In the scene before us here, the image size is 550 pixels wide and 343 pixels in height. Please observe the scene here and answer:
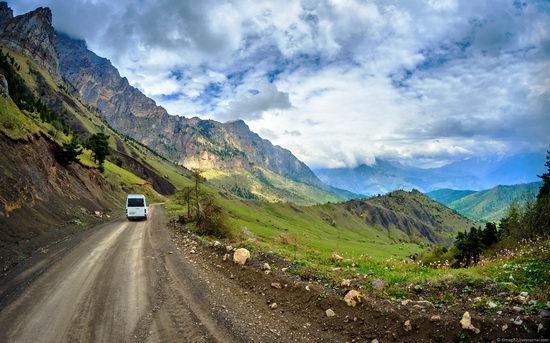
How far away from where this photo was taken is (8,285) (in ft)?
51.2

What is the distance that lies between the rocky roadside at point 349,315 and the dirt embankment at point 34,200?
14488 millimetres

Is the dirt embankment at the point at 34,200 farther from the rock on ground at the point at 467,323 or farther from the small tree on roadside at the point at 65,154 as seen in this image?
the rock on ground at the point at 467,323

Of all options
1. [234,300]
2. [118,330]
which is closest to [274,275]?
[234,300]

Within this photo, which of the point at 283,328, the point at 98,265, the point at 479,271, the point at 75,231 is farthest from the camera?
the point at 75,231

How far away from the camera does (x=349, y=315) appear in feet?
37.6

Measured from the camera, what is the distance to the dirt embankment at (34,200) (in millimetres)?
25406

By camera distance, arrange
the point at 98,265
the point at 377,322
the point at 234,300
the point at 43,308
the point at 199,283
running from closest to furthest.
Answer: the point at 377,322 < the point at 43,308 < the point at 234,300 < the point at 199,283 < the point at 98,265

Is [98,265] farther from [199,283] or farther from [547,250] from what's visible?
[547,250]

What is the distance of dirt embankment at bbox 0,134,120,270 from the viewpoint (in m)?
25.4

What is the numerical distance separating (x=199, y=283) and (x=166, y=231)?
2044 centimetres

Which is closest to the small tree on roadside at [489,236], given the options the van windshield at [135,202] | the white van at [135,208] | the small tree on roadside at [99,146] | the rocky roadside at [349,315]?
the white van at [135,208]

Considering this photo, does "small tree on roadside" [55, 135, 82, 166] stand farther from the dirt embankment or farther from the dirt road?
the dirt road

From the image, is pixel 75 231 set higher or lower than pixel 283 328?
higher

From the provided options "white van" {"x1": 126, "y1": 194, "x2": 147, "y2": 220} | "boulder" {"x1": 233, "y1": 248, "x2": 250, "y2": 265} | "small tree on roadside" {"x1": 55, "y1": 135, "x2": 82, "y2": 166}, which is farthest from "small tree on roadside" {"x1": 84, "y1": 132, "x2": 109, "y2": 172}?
"boulder" {"x1": 233, "y1": 248, "x2": 250, "y2": 265}
